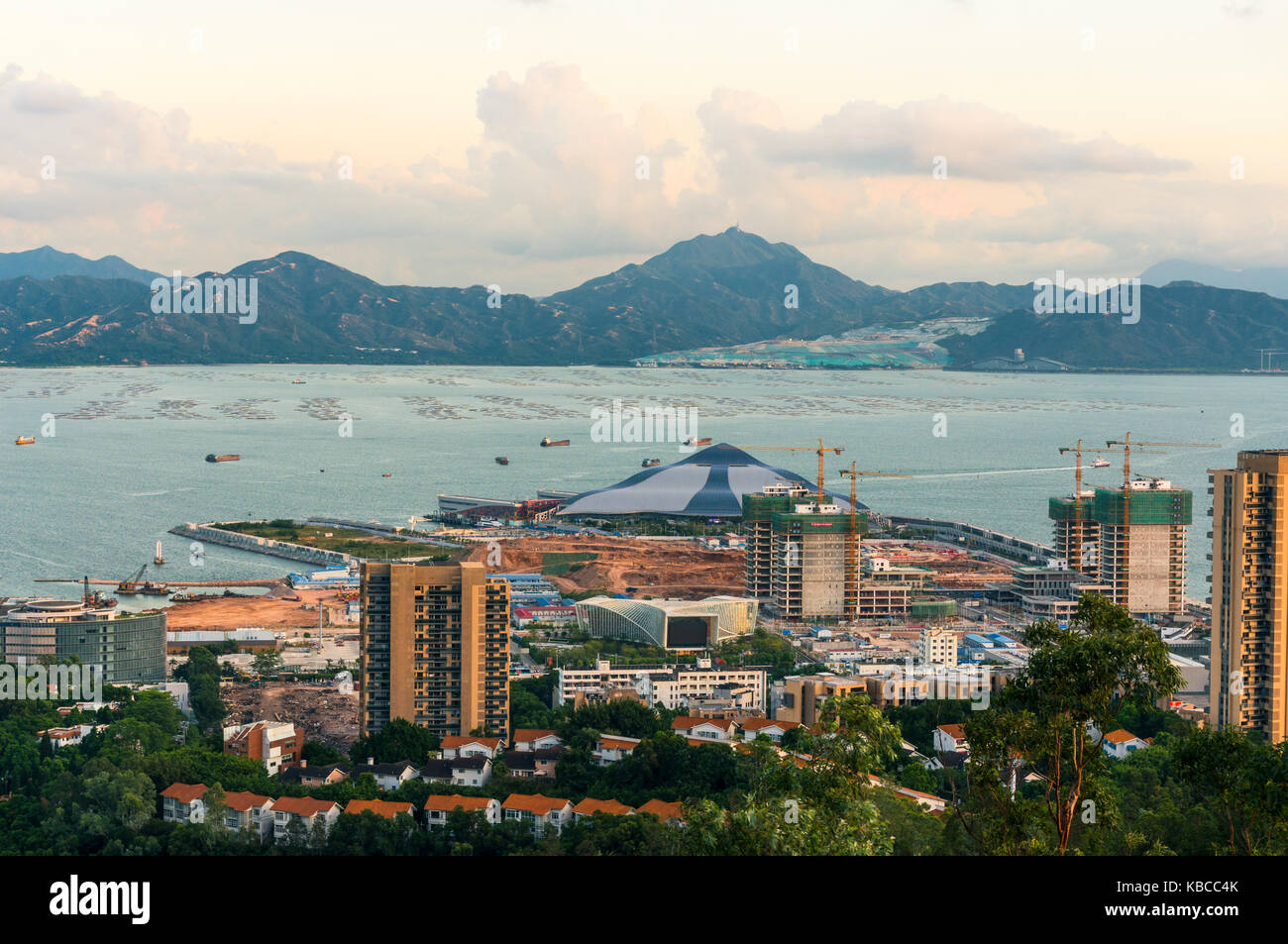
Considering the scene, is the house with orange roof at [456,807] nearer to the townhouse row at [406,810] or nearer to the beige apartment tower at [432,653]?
the townhouse row at [406,810]

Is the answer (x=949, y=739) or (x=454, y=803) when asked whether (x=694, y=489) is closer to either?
(x=949, y=739)

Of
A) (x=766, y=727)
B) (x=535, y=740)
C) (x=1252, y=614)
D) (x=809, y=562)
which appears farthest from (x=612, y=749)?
(x=809, y=562)

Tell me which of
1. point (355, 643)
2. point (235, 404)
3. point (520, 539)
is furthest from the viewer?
point (235, 404)

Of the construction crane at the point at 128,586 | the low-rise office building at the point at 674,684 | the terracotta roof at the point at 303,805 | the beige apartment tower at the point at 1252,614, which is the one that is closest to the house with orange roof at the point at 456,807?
the terracotta roof at the point at 303,805

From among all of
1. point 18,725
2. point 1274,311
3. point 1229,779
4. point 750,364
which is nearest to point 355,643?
point 18,725

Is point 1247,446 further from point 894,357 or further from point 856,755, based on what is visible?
point 894,357
